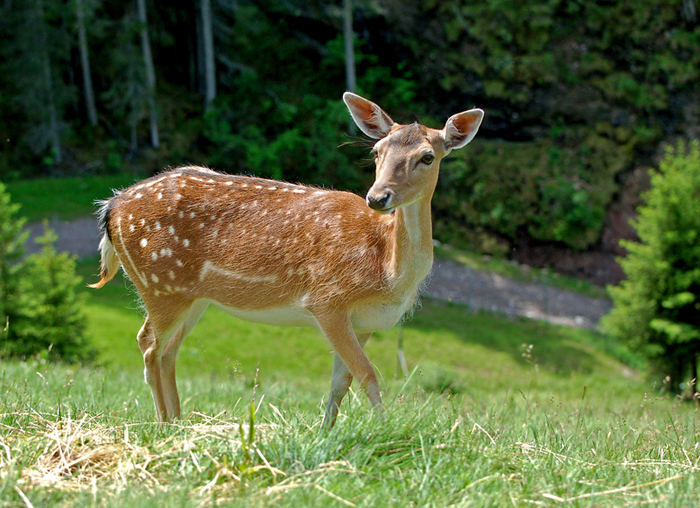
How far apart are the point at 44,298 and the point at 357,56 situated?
21.7m

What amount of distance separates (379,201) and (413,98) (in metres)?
27.7

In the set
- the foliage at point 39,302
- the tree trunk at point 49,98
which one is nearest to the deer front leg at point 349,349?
the foliage at point 39,302

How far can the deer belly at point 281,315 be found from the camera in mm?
5027

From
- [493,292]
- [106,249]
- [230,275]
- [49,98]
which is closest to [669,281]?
[493,292]

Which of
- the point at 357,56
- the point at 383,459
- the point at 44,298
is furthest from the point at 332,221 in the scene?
the point at 357,56

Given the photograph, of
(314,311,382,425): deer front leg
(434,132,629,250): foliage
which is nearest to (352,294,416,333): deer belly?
(314,311,382,425): deer front leg

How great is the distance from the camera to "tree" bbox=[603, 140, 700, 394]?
1557 cm

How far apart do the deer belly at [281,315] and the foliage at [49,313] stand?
7.52 metres

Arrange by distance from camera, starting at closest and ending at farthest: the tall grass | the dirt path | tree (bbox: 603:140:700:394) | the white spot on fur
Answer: the tall grass
the white spot on fur
tree (bbox: 603:140:700:394)
the dirt path

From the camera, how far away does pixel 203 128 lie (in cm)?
2892

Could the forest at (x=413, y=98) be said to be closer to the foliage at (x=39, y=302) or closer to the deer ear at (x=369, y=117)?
the foliage at (x=39, y=302)

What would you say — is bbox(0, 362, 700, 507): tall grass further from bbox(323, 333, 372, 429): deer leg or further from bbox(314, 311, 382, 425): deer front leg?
bbox(323, 333, 372, 429): deer leg

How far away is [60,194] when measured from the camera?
24.9m

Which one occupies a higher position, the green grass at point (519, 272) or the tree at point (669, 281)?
the tree at point (669, 281)
